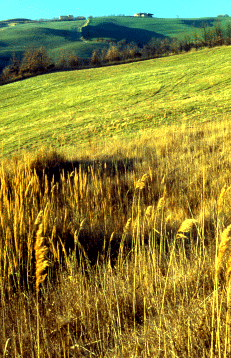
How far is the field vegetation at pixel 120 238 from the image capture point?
1633 mm

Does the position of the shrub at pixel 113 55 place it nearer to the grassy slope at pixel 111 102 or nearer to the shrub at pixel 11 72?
the grassy slope at pixel 111 102

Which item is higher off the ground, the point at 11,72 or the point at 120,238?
the point at 11,72

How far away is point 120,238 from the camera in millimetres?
3080

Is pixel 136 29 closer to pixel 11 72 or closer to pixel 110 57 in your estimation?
pixel 110 57

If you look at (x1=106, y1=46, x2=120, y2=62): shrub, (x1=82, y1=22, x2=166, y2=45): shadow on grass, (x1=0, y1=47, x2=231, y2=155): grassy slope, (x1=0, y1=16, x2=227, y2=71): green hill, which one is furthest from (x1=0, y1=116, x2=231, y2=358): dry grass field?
(x1=82, y1=22, x2=166, y2=45): shadow on grass

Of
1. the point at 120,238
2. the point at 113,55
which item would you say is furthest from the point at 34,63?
the point at 120,238

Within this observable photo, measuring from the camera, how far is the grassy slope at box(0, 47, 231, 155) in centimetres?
1226

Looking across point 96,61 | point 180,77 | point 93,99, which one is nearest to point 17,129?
point 93,99

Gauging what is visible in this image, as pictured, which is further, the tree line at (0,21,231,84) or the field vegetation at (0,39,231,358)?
the tree line at (0,21,231,84)

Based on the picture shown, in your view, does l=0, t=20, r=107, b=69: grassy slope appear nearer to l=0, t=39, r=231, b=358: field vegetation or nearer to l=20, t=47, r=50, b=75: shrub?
l=20, t=47, r=50, b=75: shrub

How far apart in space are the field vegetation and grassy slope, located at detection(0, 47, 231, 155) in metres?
0.18

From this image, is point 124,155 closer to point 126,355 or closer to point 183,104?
→ point 126,355

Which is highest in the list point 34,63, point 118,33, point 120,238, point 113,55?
point 118,33

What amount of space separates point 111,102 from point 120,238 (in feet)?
54.5
